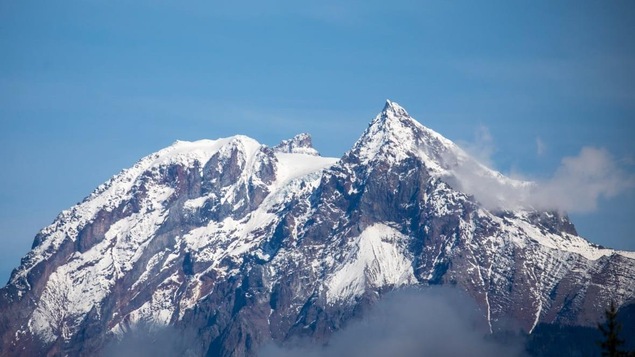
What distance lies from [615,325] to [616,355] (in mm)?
2497

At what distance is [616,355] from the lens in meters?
117

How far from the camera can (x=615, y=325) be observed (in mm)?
117812
